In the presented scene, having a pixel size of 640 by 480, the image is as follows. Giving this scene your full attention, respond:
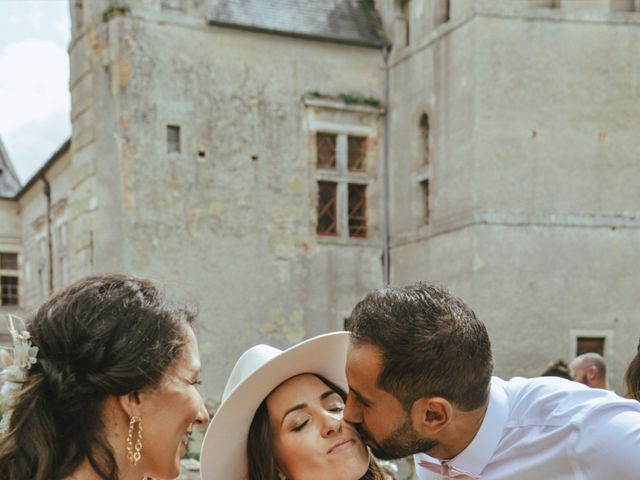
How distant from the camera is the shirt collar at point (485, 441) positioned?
7.94 feet

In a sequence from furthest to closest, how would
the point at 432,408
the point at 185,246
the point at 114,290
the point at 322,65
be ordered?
the point at 322,65
the point at 185,246
the point at 432,408
the point at 114,290

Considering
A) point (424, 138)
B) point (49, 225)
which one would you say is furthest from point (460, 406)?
point (49, 225)

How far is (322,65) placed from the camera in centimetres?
1645

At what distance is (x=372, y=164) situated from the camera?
17031 millimetres

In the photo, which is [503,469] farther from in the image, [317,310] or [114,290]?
[317,310]

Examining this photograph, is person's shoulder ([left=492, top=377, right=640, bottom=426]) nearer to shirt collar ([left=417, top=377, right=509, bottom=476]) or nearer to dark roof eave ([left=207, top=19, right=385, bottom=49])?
shirt collar ([left=417, top=377, right=509, bottom=476])

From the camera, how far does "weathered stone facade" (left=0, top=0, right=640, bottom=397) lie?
14305 mm

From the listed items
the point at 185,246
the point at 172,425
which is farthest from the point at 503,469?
the point at 185,246

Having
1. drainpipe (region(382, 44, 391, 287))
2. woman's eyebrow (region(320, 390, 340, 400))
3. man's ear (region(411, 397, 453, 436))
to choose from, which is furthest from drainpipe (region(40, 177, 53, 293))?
man's ear (region(411, 397, 453, 436))

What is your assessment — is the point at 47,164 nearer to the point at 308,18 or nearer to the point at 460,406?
the point at 308,18

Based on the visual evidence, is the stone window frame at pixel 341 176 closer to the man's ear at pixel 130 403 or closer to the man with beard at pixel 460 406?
the man with beard at pixel 460 406

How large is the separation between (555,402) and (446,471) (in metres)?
0.43

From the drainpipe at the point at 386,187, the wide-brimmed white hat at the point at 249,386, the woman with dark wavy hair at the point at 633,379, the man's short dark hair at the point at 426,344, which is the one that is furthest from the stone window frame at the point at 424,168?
the man's short dark hair at the point at 426,344

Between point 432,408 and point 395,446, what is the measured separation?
193 millimetres
